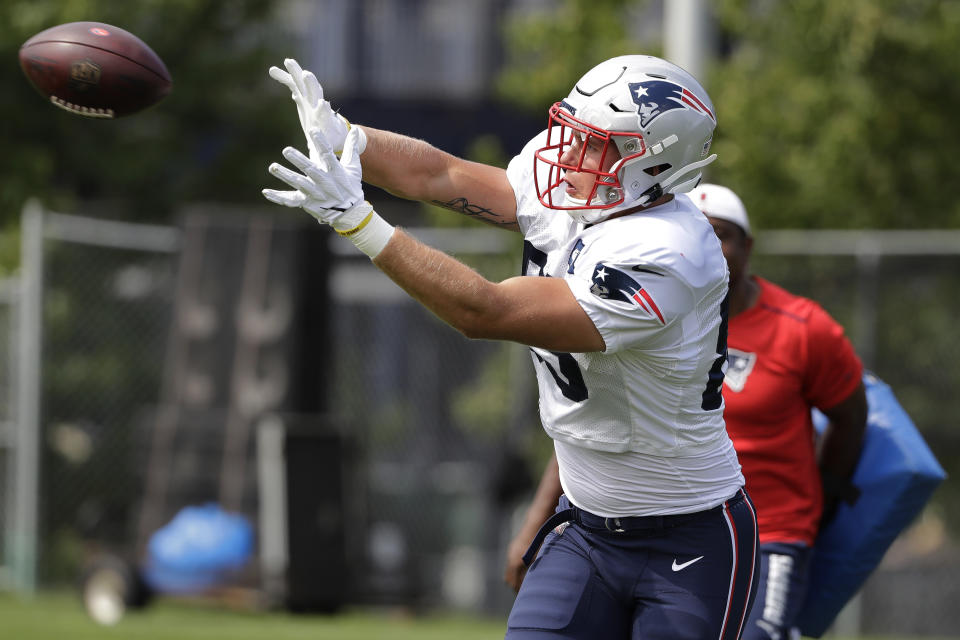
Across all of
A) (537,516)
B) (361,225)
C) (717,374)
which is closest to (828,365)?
(537,516)

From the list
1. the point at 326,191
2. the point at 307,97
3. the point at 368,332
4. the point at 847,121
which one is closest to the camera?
the point at 326,191

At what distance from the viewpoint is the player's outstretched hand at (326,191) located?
122 inches

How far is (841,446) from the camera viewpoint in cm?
487

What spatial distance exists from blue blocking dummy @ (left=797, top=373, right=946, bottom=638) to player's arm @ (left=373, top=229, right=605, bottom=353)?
6.70ft

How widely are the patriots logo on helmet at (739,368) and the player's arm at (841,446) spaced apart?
342 millimetres

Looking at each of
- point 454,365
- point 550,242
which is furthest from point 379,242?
point 454,365

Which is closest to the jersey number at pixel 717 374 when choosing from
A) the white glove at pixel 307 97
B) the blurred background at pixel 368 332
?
the white glove at pixel 307 97

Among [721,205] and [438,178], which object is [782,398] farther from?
[438,178]

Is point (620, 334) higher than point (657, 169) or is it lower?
lower

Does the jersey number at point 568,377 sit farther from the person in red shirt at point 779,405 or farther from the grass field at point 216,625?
the grass field at point 216,625

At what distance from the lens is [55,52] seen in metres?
3.96

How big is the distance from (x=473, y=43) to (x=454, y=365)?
12039 millimetres

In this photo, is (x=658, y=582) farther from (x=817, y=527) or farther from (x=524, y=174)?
(x=817, y=527)

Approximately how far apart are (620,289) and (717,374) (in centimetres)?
50
